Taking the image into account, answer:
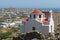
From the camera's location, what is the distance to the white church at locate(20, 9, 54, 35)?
15.1 m

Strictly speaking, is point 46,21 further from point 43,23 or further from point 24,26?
point 24,26

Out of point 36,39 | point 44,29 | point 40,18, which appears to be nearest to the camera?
point 36,39

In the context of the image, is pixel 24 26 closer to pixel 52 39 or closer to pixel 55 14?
pixel 55 14

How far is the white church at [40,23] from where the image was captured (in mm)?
15086

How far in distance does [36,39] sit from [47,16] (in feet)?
22.6

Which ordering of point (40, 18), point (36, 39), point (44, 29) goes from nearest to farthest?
point (36, 39)
point (44, 29)
point (40, 18)

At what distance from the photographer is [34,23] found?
1562 cm

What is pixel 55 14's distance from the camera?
52.7ft

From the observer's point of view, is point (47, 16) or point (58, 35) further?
point (47, 16)

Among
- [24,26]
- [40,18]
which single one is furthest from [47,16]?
[24,26]

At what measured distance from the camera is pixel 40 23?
15406 millimetres

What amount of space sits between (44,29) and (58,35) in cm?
497

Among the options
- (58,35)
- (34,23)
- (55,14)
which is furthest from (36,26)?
(58,35)

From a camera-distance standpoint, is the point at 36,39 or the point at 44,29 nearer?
the point at 36,39
